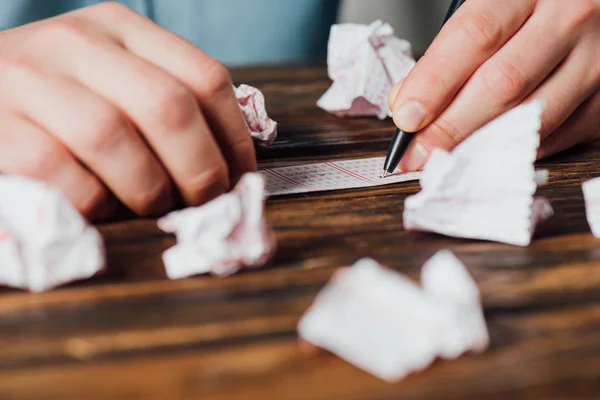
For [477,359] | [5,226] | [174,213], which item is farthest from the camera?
[174,213]

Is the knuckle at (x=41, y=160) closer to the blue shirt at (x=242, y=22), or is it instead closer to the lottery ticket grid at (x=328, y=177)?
the lottery ticket grid at (x=328, y=177)

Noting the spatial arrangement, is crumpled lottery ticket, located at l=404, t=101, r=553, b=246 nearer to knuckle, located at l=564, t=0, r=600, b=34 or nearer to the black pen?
the black pen

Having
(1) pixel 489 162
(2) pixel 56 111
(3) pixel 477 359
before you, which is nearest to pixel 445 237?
(1) pixel 489 162

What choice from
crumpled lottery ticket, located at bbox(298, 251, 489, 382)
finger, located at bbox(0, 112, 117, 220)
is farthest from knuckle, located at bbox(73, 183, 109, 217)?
crumpled lottery ticket, located at bbox(298, 251, 489, 382)

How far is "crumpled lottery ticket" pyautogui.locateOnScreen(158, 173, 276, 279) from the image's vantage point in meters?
0.54

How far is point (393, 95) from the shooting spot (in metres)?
0.89

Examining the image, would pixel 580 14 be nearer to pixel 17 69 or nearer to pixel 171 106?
pixel 171 106

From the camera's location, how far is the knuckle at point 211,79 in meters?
0.68

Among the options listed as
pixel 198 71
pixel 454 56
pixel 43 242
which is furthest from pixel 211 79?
pixel 454 56

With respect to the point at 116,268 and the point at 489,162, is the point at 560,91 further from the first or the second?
the point at 116,268

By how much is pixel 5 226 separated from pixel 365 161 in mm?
463

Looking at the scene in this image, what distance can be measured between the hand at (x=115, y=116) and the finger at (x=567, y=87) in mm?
440

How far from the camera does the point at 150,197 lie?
656 mm

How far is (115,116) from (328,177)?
274 mm
